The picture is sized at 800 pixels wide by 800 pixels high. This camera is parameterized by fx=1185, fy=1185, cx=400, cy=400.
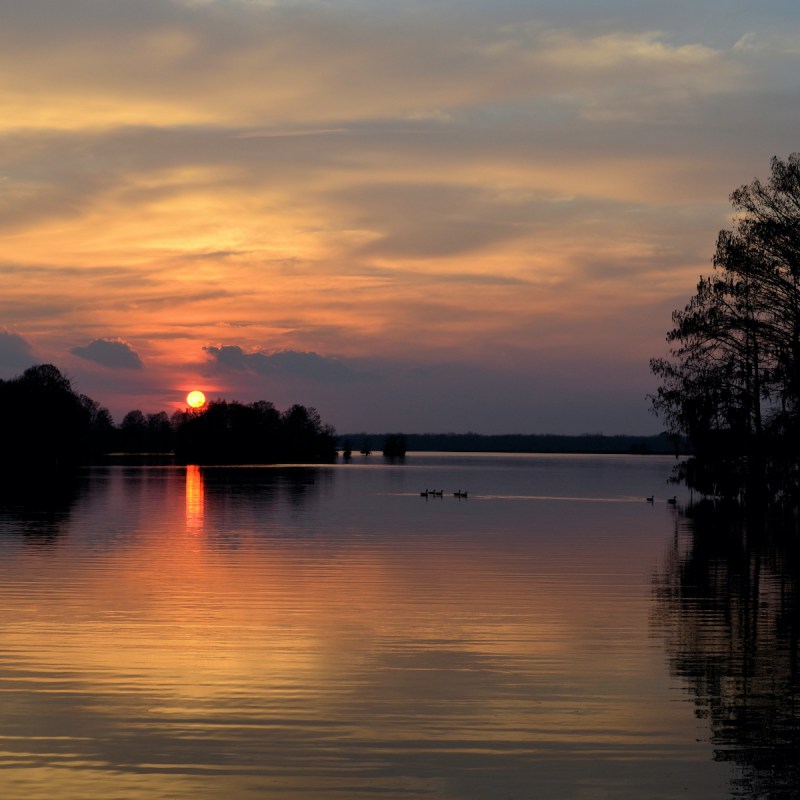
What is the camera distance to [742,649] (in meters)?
18.3

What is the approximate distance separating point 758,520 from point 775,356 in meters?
9.97

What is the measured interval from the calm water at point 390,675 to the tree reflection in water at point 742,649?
0.06 meters

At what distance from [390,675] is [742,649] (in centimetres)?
583

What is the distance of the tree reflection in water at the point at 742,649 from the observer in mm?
11602

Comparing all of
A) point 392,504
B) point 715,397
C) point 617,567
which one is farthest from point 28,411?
point 617,567

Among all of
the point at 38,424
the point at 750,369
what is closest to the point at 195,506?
the point at 750,369

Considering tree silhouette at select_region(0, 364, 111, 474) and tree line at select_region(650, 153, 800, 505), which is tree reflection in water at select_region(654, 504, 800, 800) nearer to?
tree line at select_region(650, 153, 800, 505)

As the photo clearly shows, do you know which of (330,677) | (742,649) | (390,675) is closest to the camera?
(330,677)

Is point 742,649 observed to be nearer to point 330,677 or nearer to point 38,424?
point 330,677

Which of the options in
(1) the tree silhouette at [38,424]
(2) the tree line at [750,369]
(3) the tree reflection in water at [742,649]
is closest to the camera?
(3) the tree reflection in water at [742,649]

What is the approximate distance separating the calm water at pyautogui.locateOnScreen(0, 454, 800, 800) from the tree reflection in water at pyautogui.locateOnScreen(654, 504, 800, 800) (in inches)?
2.3

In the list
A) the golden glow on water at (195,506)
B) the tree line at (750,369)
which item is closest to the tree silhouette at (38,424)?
the golden glow on water at (195,506)

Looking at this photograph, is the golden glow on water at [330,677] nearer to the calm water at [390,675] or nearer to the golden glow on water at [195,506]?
the calm water at [390,675]

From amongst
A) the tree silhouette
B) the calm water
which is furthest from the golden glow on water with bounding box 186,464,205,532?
the tree silhouette
